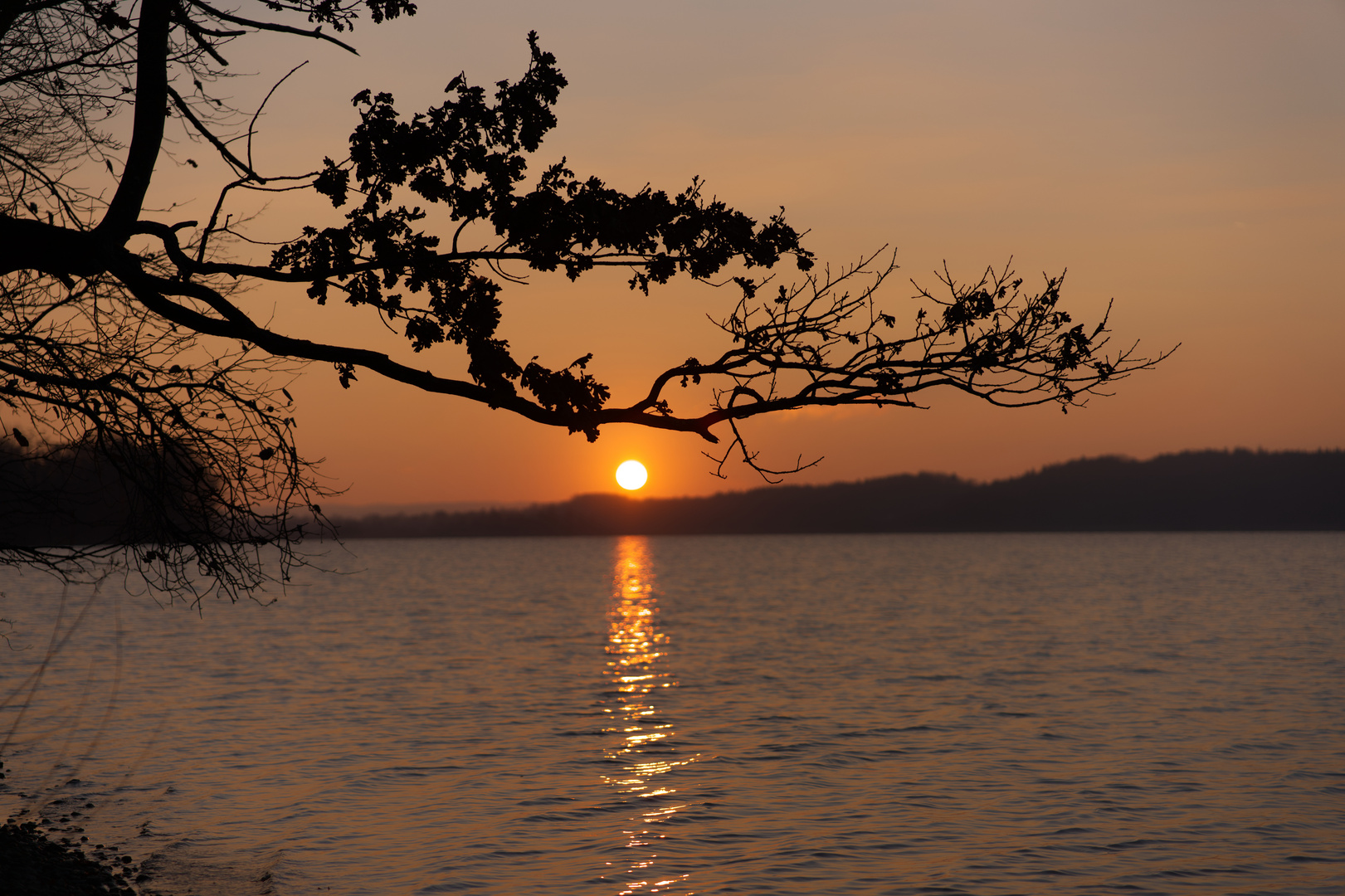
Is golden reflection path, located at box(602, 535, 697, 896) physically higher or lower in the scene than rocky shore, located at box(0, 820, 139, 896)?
lower

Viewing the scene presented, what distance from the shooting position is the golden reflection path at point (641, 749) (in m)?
16.6

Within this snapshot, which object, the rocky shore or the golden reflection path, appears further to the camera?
the golden reflection path

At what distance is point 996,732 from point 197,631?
46753mm

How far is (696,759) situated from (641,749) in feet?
6.26

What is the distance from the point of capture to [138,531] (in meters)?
13.4

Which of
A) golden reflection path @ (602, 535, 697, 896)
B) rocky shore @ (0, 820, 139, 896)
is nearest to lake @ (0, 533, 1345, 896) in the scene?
golden reflection path @ (602, 535, 697, 896)

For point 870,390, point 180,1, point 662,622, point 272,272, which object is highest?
point 180,1

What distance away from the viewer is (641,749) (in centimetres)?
2630

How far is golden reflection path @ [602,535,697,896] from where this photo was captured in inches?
653

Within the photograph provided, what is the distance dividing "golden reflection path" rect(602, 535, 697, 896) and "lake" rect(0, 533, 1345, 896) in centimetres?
10

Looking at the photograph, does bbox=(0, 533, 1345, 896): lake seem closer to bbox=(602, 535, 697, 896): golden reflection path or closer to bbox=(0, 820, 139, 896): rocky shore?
bbox=(602, 535, 697, 896): golden reflection path

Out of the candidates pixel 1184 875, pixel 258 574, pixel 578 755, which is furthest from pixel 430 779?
pixel 1184 875

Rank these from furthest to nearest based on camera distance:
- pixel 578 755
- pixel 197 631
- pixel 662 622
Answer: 1. pixel 662 622
2. pixel 197 631
3. pixel 578 755

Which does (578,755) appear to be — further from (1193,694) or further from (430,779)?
(1193,694)
